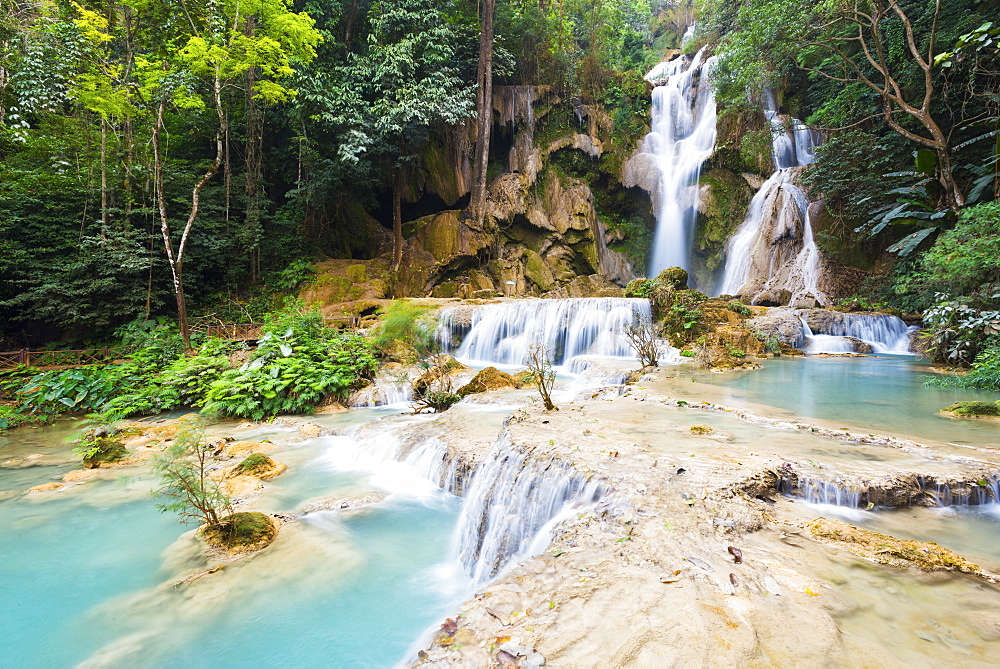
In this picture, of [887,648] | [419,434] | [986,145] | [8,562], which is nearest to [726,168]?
[986,145]

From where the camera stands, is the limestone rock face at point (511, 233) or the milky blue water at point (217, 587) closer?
the milky blue water at point (217, 587)

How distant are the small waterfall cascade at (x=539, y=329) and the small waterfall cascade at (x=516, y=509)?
7.91 m

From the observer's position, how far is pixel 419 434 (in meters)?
5.95

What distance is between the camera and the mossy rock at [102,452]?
19.7ft

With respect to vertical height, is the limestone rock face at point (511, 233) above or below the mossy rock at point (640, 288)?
above

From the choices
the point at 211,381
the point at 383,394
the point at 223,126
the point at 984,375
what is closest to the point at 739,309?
the point at 984,375

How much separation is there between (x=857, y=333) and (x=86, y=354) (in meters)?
19.9

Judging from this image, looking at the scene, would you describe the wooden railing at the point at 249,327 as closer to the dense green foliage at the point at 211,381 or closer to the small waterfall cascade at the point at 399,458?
the dense green foliage at the point at 211,381

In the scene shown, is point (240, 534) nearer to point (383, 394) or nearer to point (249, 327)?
point (383, 394)

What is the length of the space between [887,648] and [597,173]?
23.1 metres

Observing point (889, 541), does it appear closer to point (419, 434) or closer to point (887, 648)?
point (887, 648)

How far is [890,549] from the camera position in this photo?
2.41m

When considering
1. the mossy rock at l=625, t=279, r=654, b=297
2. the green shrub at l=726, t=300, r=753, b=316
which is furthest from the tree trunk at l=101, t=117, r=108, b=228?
the green shrub at l=726, t=300, r=753, b=316

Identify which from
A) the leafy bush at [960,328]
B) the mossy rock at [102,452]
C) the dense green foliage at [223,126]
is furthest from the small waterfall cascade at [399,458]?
the leafy bush at [960,328]
